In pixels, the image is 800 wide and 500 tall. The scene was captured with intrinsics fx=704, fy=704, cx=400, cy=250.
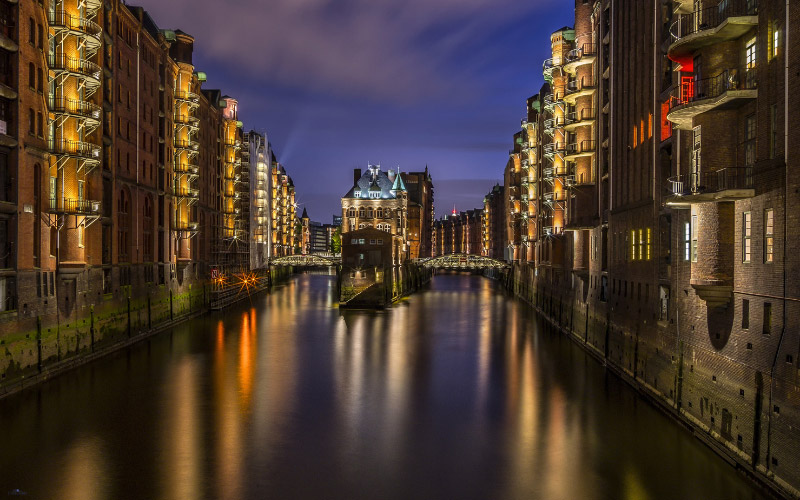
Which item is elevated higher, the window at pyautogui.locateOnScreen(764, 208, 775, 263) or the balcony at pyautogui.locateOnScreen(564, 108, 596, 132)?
A: the balcony at pyautogui.locateOnScreen(564, 108, 596, 132)

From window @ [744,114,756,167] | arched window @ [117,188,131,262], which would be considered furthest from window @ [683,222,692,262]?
arched window @ [117,188,131,262]

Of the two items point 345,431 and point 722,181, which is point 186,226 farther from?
point 722,181

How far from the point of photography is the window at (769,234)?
60.9ft

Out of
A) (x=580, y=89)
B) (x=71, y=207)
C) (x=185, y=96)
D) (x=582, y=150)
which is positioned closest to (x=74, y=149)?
(x=71, y=207)

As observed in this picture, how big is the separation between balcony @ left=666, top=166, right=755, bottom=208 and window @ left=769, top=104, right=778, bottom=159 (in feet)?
4.08

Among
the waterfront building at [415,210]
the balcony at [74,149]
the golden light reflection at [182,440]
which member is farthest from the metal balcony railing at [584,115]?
the waterfront building at [415,210]

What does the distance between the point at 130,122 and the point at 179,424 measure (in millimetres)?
27998

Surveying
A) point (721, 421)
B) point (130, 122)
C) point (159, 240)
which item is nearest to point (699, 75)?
point (721, 421)

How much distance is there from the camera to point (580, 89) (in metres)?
46.8

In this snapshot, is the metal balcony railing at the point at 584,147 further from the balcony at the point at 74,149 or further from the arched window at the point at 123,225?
the arched window at the point at 123,225

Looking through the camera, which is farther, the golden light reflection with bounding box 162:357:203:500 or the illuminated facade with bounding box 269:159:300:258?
the illuminated facade with bounding box 269:159:300:258

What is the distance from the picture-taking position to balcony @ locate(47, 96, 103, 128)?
3322 cm

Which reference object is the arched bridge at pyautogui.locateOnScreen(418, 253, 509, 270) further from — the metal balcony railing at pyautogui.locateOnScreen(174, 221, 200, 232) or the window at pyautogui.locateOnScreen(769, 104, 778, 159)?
the window at pyautogui.locateOnScreen(769, 104, 778, 159)

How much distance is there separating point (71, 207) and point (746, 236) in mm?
29058
